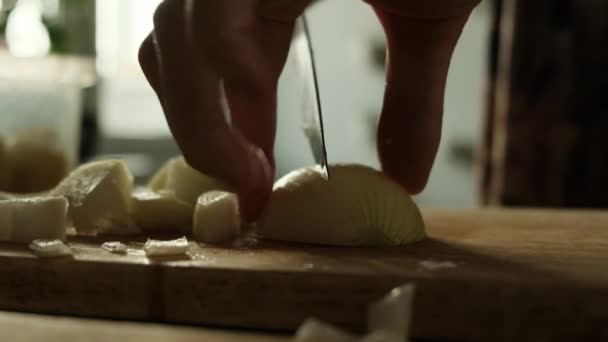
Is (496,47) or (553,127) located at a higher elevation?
(496,47)

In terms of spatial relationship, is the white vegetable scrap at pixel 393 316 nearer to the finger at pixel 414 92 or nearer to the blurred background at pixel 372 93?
the finger at pixel 414 92

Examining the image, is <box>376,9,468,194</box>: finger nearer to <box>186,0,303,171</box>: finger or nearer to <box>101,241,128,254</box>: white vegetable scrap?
<box>186,0,303,171</box>: finger

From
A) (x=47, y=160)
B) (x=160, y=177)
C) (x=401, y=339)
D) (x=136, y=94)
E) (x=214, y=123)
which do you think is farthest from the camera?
(x=136, y=94)

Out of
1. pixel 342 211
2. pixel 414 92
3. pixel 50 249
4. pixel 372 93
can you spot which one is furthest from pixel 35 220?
pixel 372 93

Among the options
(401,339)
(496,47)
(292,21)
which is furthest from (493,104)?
(401,339)

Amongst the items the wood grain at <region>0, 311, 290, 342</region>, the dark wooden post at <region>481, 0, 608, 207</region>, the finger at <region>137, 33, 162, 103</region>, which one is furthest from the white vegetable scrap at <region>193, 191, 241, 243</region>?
the dark wooden post at <region>481, 0, 608, 207</region>

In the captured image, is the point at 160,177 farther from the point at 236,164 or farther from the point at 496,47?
the point at 496,47

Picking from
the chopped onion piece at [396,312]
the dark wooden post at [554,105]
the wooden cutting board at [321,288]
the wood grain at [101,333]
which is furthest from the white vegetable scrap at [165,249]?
the dark wooden post at [554,105]

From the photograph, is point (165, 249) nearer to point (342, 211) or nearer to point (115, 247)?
point (115, 247)
